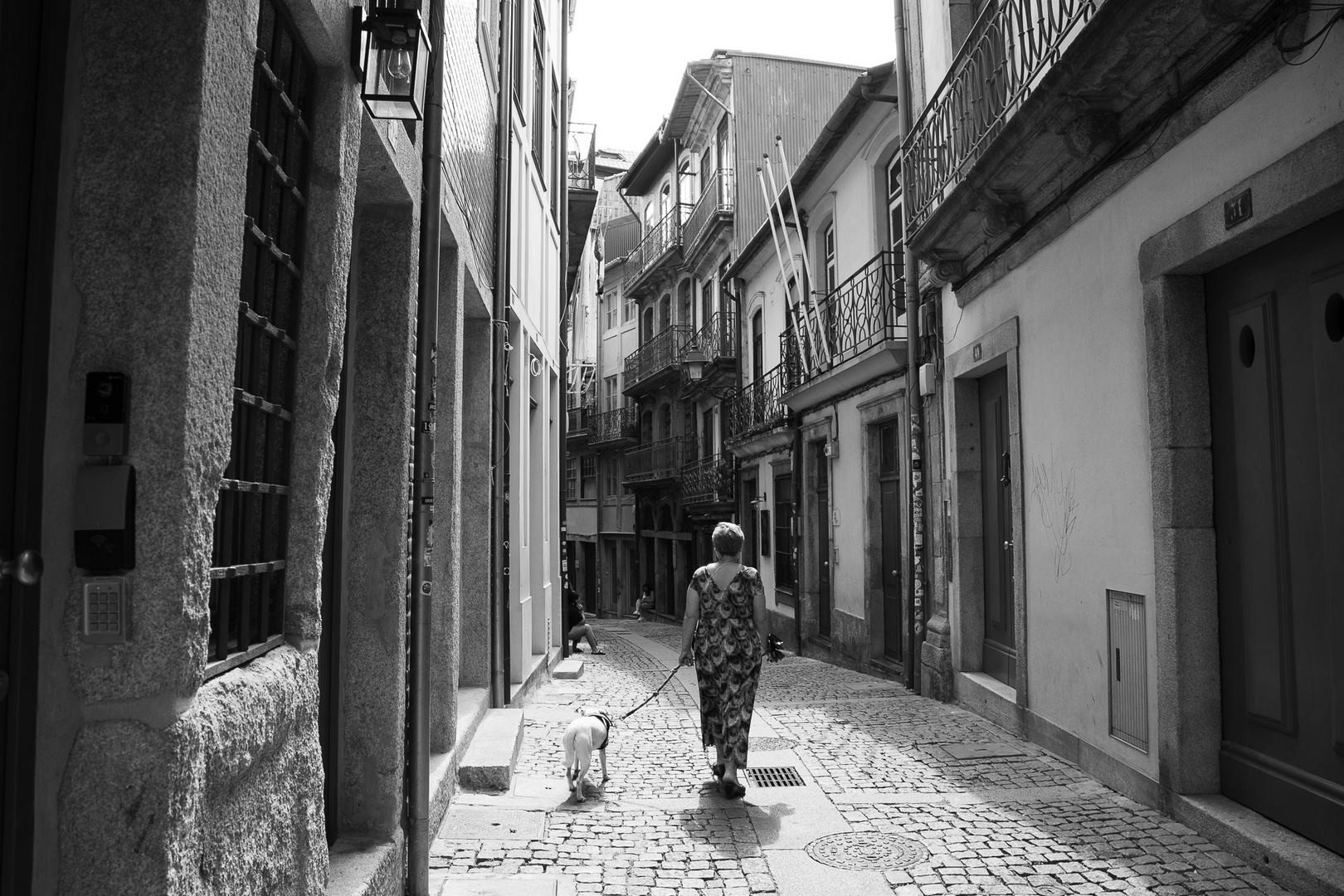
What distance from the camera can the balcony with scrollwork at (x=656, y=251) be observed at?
29.5 metres

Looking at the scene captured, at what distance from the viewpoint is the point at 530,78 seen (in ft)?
36.9

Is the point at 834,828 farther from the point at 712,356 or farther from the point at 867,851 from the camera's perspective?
the point at 712,356

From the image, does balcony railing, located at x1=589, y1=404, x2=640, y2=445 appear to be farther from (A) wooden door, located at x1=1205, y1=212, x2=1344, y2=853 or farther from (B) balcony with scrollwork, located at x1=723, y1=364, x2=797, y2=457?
(A) wooden door, located at x1=1205, y1=212, x2=1344, y2=853

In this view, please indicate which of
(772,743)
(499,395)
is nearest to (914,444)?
(772,743)

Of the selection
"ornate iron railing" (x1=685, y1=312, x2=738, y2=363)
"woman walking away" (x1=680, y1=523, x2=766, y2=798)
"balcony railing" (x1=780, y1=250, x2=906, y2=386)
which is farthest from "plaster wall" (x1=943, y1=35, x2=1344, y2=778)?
"ornate iron railing" (x1=685, y1=312, x2=738, y2=363)

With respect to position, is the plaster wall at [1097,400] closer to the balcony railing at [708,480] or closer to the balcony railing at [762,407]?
the balcony railing at [762,407]

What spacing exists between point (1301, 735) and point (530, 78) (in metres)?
9.26

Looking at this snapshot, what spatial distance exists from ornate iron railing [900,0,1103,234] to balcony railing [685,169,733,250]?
47.6ft

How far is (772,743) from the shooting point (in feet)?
25.4

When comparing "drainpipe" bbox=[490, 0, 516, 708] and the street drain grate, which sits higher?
"drainpipe" bbox=[490, 0, 516, 708]

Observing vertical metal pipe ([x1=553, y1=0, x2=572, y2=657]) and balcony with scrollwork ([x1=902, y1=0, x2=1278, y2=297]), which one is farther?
A: vertical metal pipe ([x1=553, y1=0, x2=572, y2=657])

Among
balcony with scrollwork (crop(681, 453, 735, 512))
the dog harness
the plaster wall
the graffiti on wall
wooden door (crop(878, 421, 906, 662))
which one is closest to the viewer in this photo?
the plaster wall

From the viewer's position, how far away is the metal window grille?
271cm

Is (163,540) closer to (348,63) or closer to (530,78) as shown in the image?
(348,63)
